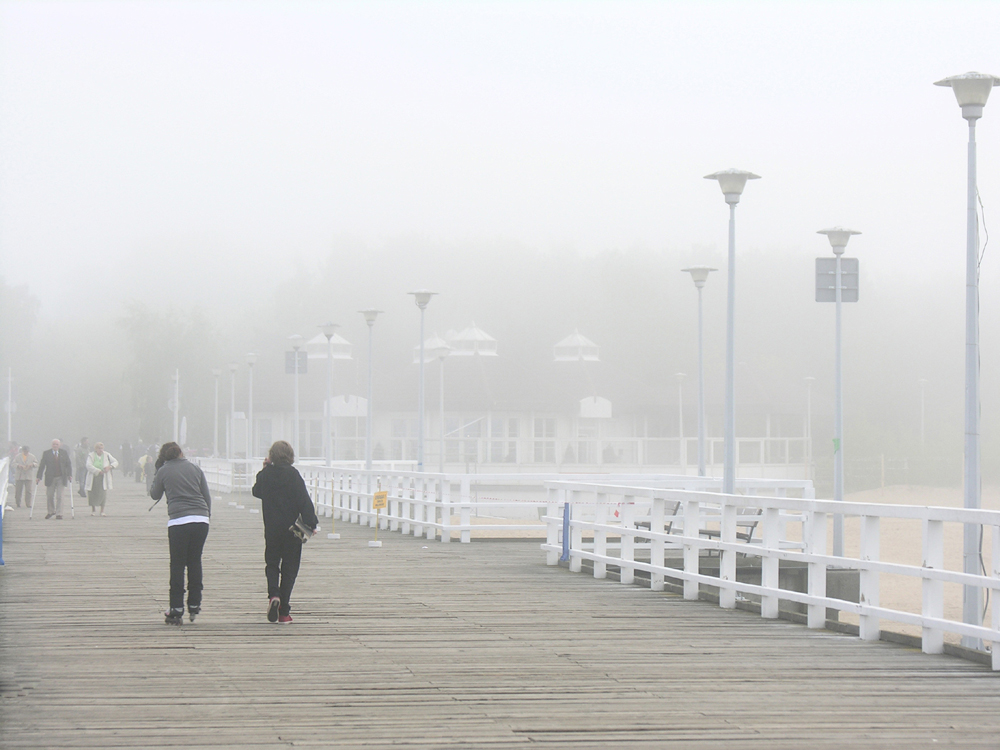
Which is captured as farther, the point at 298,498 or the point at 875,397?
the point at 875,397

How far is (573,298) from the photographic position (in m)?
154

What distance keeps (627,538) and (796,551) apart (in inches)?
91.1

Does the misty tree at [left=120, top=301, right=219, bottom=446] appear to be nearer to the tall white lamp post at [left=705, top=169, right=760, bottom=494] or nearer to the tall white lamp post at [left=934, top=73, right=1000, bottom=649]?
the tall white lamp post at [left=705, top=169, right=760, bottom=494]

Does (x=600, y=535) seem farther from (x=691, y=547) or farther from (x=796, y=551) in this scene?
(x=796, y=551)

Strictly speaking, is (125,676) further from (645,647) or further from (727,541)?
(727,541)

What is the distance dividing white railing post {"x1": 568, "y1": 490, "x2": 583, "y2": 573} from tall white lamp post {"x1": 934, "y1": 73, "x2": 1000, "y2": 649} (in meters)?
4.59

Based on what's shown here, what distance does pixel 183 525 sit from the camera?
11.2m

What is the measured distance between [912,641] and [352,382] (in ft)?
259

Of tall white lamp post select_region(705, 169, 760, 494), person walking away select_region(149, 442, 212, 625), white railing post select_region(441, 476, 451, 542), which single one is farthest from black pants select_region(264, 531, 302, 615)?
white railing post select_region(441, 476, 451, 542)

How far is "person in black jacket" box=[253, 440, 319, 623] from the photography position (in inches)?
444

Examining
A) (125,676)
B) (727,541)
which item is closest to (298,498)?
(125,676)

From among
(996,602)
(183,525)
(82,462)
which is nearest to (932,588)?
(996,602)

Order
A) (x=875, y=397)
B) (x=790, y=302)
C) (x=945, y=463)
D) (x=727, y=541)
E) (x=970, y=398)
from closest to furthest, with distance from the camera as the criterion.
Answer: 1. (x=727, y=541)
2. (x=970, y=398)
3. (x=945, y=463)
4. (x=875, y=397)
5. (x=790, y=302)

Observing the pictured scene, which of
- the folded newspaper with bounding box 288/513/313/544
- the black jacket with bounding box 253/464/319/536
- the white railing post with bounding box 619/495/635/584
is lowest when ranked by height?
the white railing post with bounding box 619/495/635/584
